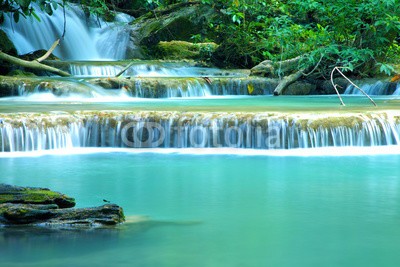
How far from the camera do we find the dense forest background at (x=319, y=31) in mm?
13570

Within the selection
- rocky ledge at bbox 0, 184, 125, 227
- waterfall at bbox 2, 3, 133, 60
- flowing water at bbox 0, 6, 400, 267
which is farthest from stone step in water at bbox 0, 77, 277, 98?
rocky ledge at bbox 0, 184, 125, 227

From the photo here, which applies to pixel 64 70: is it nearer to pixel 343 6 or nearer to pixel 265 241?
pixel 343 6

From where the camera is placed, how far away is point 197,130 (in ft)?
30.2

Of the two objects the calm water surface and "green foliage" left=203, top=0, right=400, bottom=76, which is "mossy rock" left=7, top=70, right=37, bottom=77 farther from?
the calm water surface

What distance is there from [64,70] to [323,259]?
12.5 metres

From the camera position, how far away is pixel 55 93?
12.9 metres

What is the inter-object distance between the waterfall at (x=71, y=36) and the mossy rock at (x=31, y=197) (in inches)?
533

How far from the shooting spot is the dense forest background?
13570 millimetres

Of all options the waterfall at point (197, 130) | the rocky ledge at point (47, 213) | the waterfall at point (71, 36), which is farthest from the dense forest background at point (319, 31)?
the rocky ledge at point (47, 213)

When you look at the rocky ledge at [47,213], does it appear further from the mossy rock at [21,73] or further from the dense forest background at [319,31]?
the mossy rock at [21,73]

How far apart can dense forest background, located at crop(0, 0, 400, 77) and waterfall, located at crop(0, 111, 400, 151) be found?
3.73 metres

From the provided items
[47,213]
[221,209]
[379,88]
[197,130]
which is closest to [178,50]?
[379,88]

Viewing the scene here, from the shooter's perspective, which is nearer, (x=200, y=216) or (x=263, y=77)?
(x=200, y=216)

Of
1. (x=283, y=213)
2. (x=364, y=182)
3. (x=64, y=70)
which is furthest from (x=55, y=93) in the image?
(x=283, y=213)
